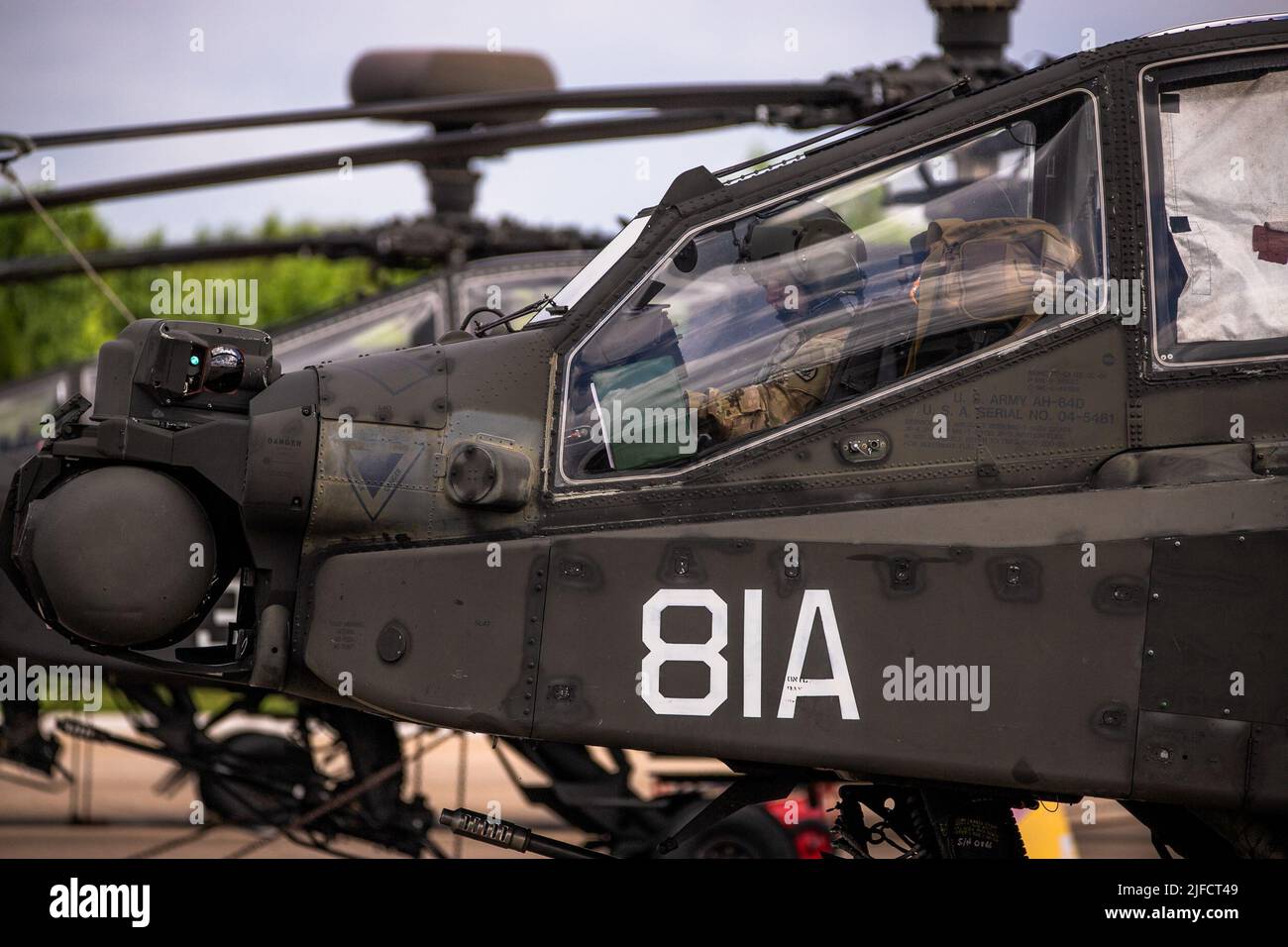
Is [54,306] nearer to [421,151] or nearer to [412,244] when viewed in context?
[412,244]

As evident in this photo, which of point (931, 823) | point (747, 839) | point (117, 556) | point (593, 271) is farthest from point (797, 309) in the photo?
point (747, 839)

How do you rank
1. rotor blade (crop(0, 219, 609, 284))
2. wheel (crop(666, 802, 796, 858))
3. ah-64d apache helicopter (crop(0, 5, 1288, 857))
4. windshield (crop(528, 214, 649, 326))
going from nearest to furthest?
ah-64d apache helicopter (crop(0, 5, 1288, 857)) → windshield (crop(528, 214, 649, 326)) → wheel (crop(666, 802, 796, 858)) → rotor blade (crop(0, 219, 609, 284))

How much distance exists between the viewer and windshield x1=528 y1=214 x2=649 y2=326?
201 inches

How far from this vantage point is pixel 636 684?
4.44 meters

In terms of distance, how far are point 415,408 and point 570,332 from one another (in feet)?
1.79

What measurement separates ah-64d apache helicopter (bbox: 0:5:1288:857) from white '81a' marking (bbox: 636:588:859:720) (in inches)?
0.4

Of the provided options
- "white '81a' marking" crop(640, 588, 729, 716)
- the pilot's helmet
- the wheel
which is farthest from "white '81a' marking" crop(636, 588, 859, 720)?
the wheel

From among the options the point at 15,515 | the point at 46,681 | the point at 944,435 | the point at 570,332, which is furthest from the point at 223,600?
the point at 944,435

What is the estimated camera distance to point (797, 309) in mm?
4852

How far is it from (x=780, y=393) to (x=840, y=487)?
0.37m

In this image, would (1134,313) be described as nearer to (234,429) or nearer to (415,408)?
(415,408)

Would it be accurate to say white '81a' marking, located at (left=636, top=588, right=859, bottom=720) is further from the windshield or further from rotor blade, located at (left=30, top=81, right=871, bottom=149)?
rotor blade, located at (left=30, top=81, right=871, bottom=149)
